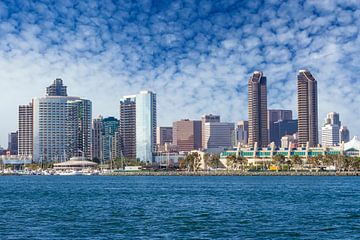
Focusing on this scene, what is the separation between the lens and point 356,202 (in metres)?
78.9

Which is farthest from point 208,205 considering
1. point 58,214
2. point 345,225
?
point 345,225

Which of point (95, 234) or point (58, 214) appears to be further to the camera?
point (58, 214)

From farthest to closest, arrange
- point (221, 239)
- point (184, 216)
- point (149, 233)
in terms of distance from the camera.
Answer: point (184, 216) → point (149, 233) → point (221, 239)

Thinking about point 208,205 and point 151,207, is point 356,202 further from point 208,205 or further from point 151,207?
point 151,207

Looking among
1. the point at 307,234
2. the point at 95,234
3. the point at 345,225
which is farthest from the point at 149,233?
the point at 345,225

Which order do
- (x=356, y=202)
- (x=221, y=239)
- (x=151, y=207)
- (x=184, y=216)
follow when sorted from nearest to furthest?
(x=221, y=239) < (x=184, y=216) < (x=151, y=207) < (x=356, y=202)

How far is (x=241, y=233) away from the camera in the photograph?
4859 centimetres

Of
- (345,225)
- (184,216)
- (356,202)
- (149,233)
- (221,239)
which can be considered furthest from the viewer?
(356,202)

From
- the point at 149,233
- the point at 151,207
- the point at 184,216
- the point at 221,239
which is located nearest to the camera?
the point at 221,239

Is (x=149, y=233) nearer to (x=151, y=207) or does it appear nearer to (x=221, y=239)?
(x=221, y=239)

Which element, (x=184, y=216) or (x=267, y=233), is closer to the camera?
(x=267, y=233)

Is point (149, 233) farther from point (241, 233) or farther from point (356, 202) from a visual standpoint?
point (356, 202)

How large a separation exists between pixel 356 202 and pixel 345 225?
2651 centimetres

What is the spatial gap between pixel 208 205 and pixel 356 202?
1842 centimetres
